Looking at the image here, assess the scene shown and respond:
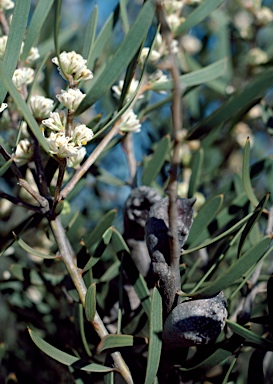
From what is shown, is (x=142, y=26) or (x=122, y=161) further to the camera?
(x=122, y=161)

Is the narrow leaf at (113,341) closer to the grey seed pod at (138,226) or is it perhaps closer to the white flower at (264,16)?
the grey seed pod at (138,226)

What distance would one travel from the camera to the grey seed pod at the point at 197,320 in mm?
410

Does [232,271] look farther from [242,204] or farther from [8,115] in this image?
[8,115]

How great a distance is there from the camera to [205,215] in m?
0.52

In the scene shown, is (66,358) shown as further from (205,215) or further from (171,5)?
(171,5)

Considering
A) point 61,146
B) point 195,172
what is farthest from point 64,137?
point 195,172

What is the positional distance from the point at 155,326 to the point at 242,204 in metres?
0.25

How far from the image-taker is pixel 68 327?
672 mm

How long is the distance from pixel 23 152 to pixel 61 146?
0.38 feet

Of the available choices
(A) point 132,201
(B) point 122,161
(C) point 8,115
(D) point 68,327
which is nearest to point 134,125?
(A) point 132,201

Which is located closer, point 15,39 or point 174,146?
point 174,146

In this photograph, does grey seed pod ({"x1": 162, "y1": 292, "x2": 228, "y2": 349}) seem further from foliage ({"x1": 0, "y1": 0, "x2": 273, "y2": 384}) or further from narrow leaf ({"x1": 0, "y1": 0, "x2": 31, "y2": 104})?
narrow leaf ({"x1": 0, "y1": 0, "x2": 31, "y2": 104})

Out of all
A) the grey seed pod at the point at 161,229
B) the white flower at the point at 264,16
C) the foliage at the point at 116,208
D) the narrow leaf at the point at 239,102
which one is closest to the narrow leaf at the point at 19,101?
the foliage at the point at 116,208

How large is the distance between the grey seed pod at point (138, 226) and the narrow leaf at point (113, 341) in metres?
0.09
